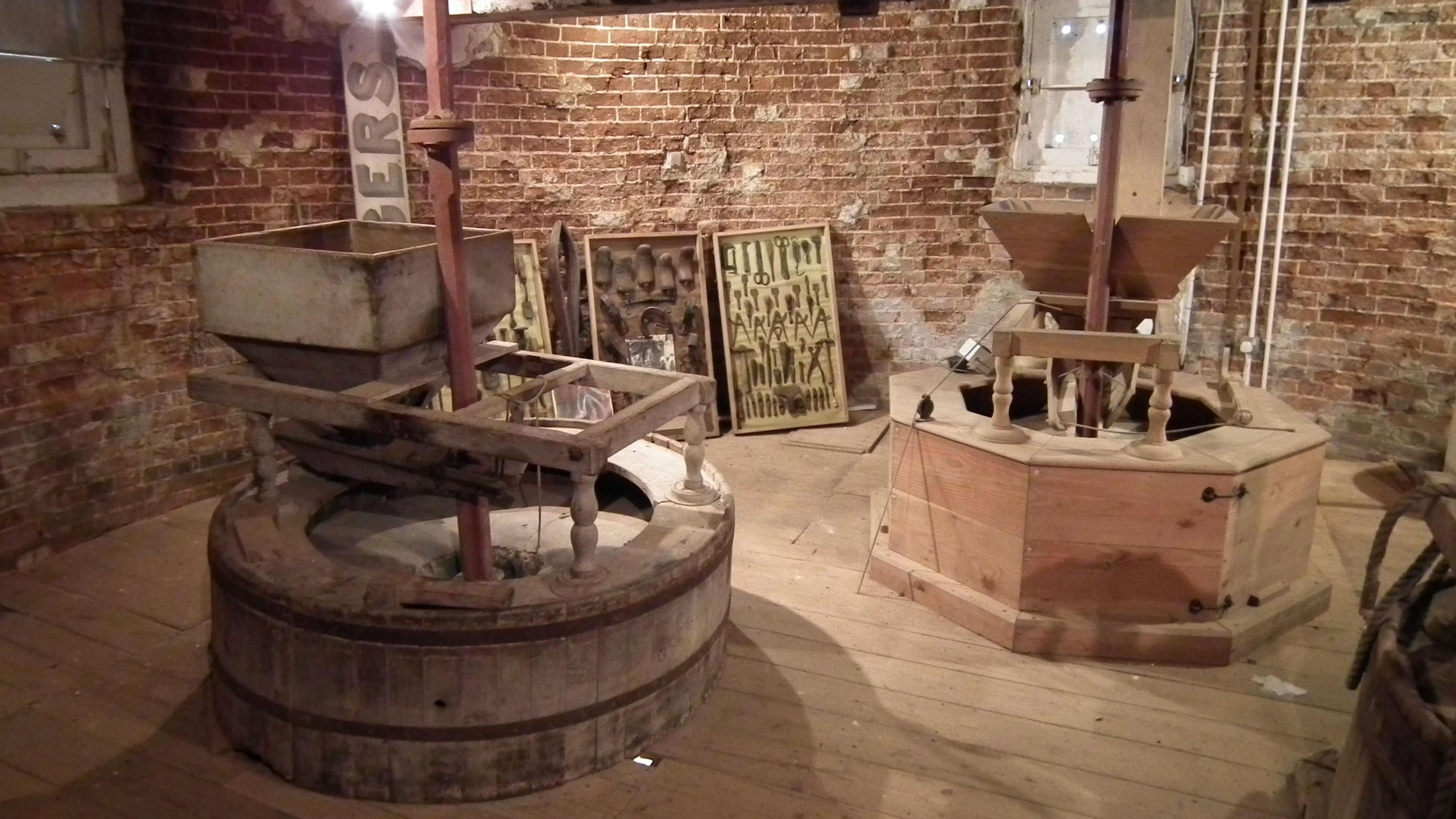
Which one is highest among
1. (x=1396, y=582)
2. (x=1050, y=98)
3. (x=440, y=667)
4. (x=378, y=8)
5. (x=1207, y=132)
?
(x=378, y=8)

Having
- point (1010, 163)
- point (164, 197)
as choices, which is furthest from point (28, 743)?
point (1010, 163)

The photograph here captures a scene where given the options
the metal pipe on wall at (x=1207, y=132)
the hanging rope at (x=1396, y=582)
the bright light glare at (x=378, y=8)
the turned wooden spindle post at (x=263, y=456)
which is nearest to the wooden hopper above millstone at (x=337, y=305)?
the turned wooden spindle post at (x=263, y=456)

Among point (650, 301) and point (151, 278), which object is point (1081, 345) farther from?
point (151, 278)

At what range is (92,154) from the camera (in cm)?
392

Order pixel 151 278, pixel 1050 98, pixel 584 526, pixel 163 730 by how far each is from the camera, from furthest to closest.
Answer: pixel 1050 98
pixel 151 278
pixel 163 730
pixel 584 526

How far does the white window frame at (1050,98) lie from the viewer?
200 inches

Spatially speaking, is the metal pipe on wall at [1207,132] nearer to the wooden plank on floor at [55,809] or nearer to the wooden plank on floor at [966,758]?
the wooden plank on floor at [966,758]

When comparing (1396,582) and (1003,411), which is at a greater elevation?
(1003,411)

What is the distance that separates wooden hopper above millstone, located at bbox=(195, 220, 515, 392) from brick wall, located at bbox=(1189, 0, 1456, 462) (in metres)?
3.92

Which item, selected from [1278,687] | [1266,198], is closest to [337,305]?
[1278,687]

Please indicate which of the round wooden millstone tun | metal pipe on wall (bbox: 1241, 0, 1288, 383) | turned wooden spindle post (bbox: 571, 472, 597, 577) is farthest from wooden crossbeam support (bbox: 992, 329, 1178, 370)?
metal pipe on wall (bbox: 1241, 0, 1288, 383)

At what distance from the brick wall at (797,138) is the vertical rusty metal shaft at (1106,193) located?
7.80ft

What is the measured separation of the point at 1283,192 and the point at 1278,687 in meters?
2.87

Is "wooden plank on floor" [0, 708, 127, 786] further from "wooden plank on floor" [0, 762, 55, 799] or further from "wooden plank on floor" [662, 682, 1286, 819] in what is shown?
"wooden plank on floor" [662, 682, 1286, 819]
